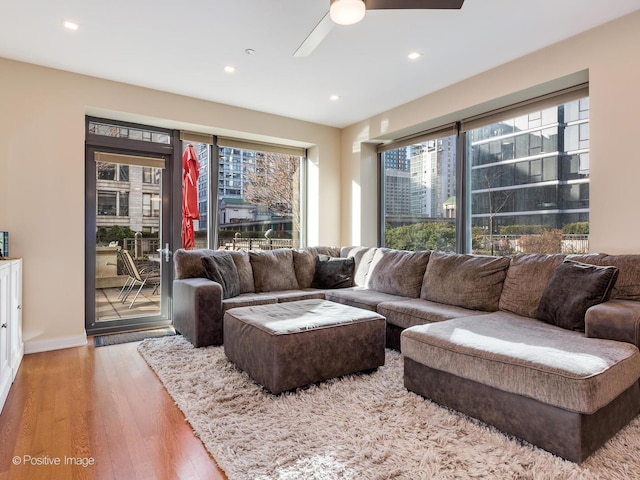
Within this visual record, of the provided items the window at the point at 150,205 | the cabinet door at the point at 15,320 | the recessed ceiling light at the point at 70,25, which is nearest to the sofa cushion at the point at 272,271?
the window at the point at 150,205

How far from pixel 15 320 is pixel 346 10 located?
3.21 metres

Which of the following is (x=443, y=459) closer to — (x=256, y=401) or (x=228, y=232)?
(x=256, y=401)

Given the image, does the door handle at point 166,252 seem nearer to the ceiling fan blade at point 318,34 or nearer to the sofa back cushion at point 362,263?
the sofa back cushion at point 362,263

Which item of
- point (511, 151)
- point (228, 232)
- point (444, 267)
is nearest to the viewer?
→ point (444, 267)

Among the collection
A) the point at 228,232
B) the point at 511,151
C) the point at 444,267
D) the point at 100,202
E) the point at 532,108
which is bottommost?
the point at 444,267

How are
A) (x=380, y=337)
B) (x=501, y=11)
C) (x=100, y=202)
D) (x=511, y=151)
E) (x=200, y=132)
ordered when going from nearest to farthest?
(x=501, y=11) → (x=380, y=337) → (x=511, y=151) → (x=100, y=202) → (x=200, y=132)

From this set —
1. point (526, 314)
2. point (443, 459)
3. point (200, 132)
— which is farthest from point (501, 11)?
point (200, 132)

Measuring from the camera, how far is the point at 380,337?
2789 mm

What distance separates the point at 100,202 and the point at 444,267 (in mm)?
3648

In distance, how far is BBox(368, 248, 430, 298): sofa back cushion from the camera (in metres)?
3.73

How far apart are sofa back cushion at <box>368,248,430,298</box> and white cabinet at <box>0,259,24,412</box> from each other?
312 cm

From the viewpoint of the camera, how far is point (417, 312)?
3.08 meters

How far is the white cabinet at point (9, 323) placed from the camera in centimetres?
235

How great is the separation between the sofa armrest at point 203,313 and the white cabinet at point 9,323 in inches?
50.2
